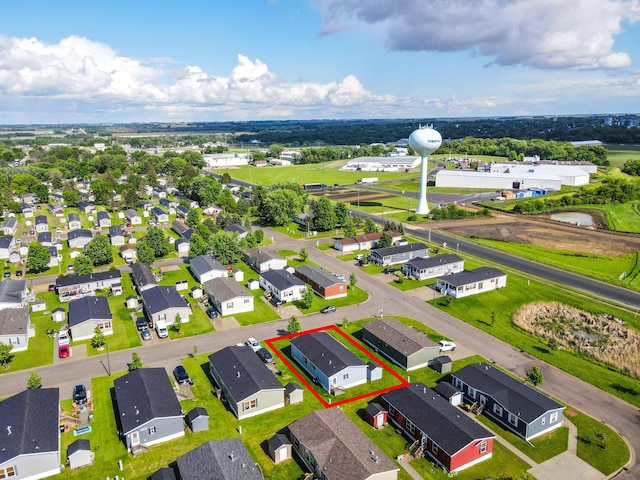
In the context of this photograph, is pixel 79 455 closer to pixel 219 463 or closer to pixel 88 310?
pixel 219 463

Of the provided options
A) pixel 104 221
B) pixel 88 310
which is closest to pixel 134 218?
pixel 104 221

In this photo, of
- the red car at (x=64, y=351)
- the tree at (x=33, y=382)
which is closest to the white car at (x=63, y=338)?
the red car at (x=64, y=351)

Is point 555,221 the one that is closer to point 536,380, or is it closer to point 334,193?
point 334,193

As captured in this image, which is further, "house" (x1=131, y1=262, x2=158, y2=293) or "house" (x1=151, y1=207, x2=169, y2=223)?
"house" (x1=151, y1=207, x2=169, y2=223)

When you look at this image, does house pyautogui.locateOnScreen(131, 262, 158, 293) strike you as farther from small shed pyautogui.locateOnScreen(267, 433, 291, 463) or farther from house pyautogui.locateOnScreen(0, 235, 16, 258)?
small shed pyautogui.locateOnScreen(267, 433, 291, 463)

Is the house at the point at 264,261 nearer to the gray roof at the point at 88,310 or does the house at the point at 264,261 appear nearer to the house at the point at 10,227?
the gray roof at the point at 88,310

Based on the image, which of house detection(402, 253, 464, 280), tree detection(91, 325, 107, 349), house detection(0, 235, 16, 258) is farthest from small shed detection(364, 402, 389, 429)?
house detection(0, 235, 16, 258)
